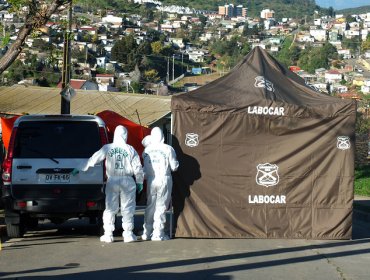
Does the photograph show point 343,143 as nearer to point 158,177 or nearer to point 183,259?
point 158,177

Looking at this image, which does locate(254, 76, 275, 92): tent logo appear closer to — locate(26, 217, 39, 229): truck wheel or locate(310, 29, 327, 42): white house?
locate(26, 217, 39, 229): truck wheel

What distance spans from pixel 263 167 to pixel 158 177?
1761mm

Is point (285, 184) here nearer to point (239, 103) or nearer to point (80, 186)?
point (239, 103)

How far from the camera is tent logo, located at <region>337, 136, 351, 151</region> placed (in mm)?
13117

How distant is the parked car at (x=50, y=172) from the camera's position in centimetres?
1252

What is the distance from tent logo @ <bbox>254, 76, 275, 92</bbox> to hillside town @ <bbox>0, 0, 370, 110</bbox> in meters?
4.58

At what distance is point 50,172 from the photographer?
12.6 m

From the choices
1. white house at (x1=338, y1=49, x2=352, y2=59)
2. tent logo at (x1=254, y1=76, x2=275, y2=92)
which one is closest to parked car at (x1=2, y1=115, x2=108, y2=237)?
tent logo at (x1=254, y1=76, x2=275, y2=92)

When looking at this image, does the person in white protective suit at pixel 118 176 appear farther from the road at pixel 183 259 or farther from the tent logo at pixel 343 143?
the tent logo at pixel 343 143

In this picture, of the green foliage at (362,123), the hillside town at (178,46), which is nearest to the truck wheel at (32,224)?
the hillside town at (178,46)

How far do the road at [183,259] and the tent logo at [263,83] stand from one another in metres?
2.54

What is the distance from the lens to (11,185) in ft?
41.2

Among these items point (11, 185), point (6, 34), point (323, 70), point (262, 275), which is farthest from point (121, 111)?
point (323, 70)

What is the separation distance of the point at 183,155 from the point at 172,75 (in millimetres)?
65299
